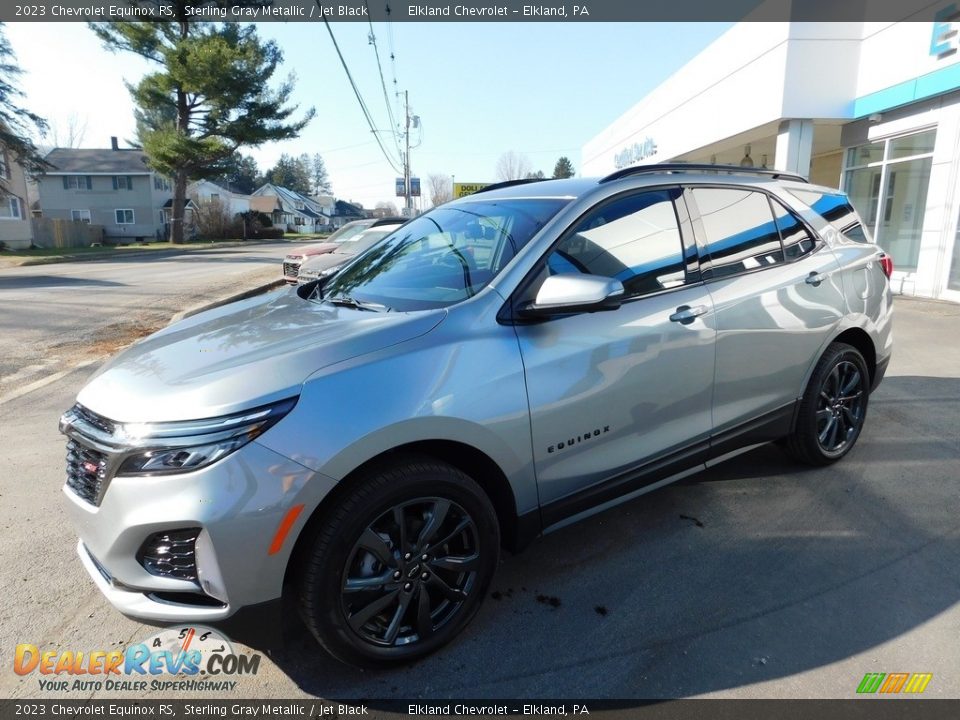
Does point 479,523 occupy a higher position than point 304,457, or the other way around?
point 304,457

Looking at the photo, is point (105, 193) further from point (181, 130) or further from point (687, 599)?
point (687, 599)

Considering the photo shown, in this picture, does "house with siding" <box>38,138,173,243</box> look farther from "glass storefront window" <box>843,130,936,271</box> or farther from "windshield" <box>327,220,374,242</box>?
"glass storefront window" <box>843,130,936,271</box>

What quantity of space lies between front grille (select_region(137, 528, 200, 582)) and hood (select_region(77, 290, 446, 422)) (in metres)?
0.38

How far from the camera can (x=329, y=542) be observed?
2027mm

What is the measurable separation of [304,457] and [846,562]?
2670mm

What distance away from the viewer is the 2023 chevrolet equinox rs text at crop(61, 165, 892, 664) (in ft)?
6.43

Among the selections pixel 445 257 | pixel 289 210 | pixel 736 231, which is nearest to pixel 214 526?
pixel 445 257

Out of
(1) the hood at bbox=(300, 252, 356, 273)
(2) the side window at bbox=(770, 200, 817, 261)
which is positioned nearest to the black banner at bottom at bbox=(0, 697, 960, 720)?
(2) the side window at bbox=(770, 200, 817, 261)

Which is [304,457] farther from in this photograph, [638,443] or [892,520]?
[892,520]

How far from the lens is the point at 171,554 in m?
1.95

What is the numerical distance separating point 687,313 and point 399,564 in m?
1.80

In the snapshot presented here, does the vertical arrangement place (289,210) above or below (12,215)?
above

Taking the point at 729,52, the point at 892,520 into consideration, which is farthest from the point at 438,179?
the point at 892,520

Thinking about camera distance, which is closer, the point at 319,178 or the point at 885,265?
the point at 885,265
